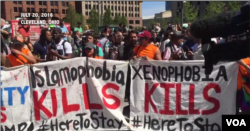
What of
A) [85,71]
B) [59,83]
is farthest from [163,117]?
[59,83]

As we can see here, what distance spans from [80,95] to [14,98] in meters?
1.13

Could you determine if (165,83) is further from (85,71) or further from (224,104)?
(85,71)

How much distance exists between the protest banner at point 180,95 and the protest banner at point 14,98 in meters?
1.87

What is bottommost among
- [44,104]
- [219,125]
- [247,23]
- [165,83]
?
[219,125]

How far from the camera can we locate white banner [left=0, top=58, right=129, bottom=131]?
469cm

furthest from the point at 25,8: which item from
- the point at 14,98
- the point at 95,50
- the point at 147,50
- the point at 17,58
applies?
the point at 147,50

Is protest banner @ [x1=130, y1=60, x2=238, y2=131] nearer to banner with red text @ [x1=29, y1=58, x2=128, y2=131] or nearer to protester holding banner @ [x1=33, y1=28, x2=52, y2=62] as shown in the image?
banner with red text @ [x1=29, y1=58, x2=128, y2=131]

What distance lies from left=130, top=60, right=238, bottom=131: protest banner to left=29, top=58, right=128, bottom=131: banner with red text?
0.96 feet

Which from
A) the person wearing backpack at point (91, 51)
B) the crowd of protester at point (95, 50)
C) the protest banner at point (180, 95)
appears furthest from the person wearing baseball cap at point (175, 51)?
the person wearing backpack at point (91, 51)

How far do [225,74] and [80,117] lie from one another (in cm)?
266

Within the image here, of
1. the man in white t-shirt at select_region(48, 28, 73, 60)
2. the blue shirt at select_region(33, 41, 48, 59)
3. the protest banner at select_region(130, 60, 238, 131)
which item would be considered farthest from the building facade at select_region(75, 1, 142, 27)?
the protest banner at select_region(130, 60, 238, 131)

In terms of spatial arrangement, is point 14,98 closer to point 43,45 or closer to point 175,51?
point 43,45

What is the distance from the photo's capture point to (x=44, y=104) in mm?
4684

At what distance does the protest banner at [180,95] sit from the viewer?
450 cm
